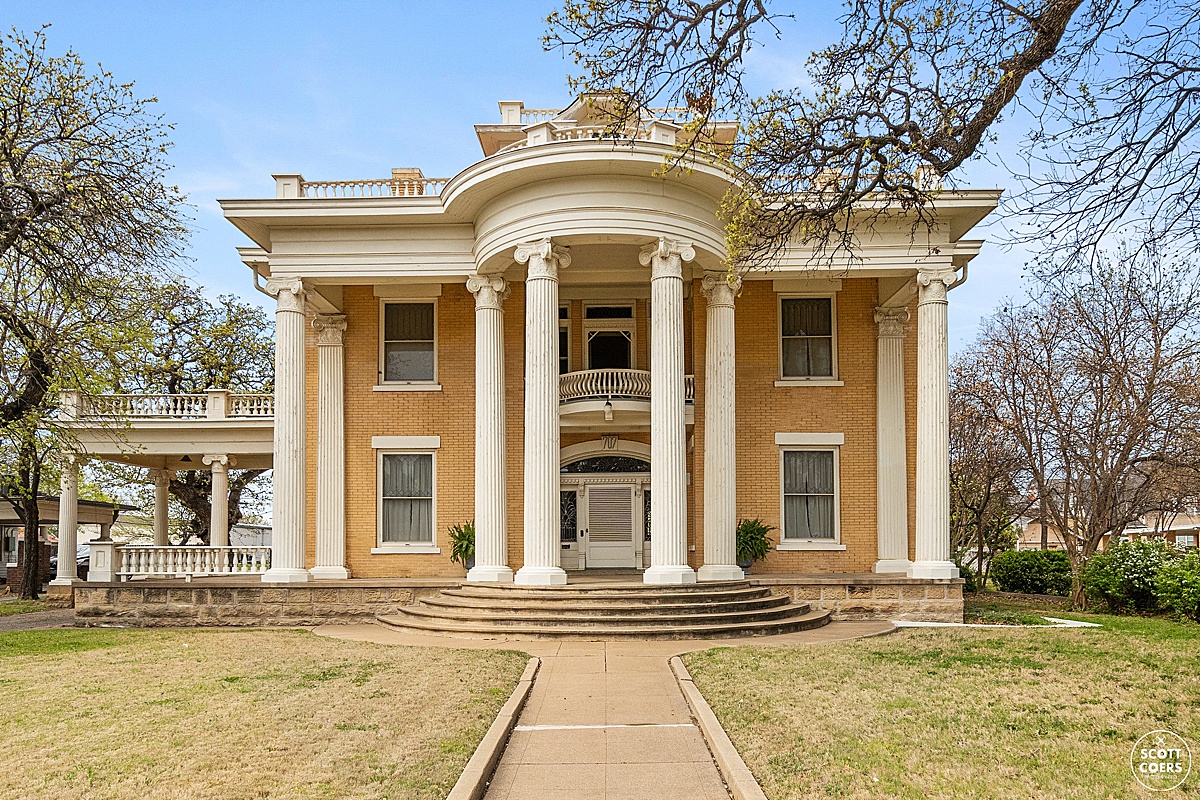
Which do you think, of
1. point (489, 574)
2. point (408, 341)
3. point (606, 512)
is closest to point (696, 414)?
point (606, 512)

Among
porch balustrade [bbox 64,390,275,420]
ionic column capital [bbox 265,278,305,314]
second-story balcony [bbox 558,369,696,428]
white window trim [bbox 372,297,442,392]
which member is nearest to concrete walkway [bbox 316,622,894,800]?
second-story balcony [bbox 558,369,696,428]

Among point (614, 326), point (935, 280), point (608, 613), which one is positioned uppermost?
point (935, 280)

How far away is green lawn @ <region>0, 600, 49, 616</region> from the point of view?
2535 centimetres

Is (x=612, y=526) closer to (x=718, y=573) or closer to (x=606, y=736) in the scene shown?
(x=718, y=573)

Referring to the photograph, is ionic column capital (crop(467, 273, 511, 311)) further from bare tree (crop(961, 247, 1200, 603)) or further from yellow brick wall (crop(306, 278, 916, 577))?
bare tree (crop(961, 247, 1200, 603))

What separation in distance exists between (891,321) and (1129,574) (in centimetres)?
755

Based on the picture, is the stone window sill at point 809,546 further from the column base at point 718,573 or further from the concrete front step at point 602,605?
the concrete front step at point 602,605

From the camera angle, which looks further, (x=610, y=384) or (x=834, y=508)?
(x=834, y=508)

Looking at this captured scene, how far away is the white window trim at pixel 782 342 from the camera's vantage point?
2198 centimetres

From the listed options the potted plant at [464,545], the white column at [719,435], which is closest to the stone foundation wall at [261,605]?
the potted plant at [464,545]

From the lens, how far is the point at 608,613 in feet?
54.9

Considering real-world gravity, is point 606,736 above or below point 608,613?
above

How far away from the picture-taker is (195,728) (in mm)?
8688

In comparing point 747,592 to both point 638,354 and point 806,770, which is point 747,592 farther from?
point 806,770
